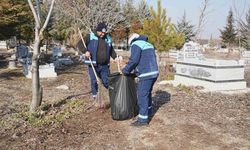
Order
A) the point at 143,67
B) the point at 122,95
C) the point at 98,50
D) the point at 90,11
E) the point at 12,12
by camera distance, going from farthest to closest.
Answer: the point at 90,11
the point at 12,12
the point at 98,50
the point at 122,95
the point at 143,67

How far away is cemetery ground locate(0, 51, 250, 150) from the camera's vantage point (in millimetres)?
5500

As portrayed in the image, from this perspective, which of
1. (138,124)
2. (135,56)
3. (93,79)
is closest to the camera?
(135,56)

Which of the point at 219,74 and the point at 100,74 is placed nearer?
the point at 100,74

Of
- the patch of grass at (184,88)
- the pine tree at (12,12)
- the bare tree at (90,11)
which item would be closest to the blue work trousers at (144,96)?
the patch of grass at (184,88)

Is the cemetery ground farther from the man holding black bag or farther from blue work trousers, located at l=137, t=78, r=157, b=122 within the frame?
the man holding black bag

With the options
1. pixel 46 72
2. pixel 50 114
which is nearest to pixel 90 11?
pixel 46 72

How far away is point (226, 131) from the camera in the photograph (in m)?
6.14

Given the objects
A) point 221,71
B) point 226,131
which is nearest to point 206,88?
point 221,71

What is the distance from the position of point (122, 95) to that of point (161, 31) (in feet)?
42.1

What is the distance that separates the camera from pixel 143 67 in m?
6.18

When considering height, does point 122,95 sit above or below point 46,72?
above

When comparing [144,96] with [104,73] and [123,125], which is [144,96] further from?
[104,73]

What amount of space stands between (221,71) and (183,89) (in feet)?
4.22

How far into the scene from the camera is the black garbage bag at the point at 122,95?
646 centimetres
